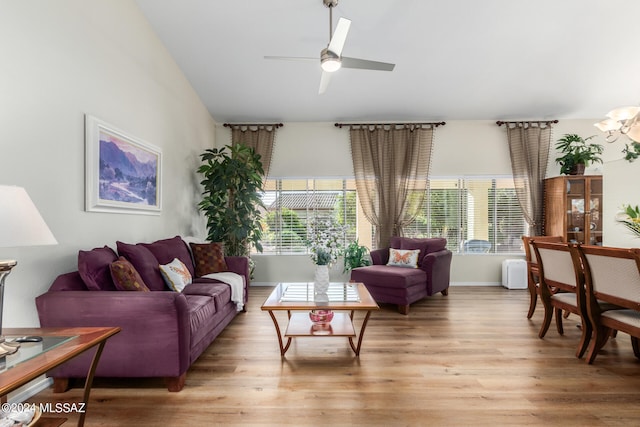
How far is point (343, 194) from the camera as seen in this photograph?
5.97 metres

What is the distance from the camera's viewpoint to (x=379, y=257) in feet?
16.5

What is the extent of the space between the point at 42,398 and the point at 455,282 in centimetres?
550

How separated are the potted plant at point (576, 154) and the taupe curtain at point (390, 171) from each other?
6.85 ft

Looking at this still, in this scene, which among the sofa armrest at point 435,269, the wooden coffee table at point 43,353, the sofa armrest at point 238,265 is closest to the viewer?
the wooden coffee table at point 43,353

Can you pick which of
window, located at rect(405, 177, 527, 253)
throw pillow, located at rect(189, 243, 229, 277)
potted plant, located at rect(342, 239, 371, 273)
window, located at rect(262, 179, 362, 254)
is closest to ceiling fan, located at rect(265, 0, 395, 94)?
throw pillow, located at rect(189, 243, 229, 277)

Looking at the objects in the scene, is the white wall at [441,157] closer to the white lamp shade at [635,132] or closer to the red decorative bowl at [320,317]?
the white lamp shade at [635,132]

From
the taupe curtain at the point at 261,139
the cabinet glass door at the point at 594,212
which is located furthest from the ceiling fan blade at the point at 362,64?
the cabinet glass door at the point at 594,212

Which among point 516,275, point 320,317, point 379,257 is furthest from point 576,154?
point 320,317

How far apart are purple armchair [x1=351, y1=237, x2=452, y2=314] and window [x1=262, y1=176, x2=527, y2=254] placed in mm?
844

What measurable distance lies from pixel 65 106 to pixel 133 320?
1721 millimetres

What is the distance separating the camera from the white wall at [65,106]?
7.06 ft

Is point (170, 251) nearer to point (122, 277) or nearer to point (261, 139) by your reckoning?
point (122, 277)

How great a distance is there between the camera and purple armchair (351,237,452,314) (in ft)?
13.7

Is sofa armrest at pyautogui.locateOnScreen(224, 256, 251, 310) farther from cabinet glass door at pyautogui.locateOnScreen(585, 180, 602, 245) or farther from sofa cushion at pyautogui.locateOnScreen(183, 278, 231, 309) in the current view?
cabinet glass door at pyautogui.locateOnScreen(585, 180, 602, 245)
